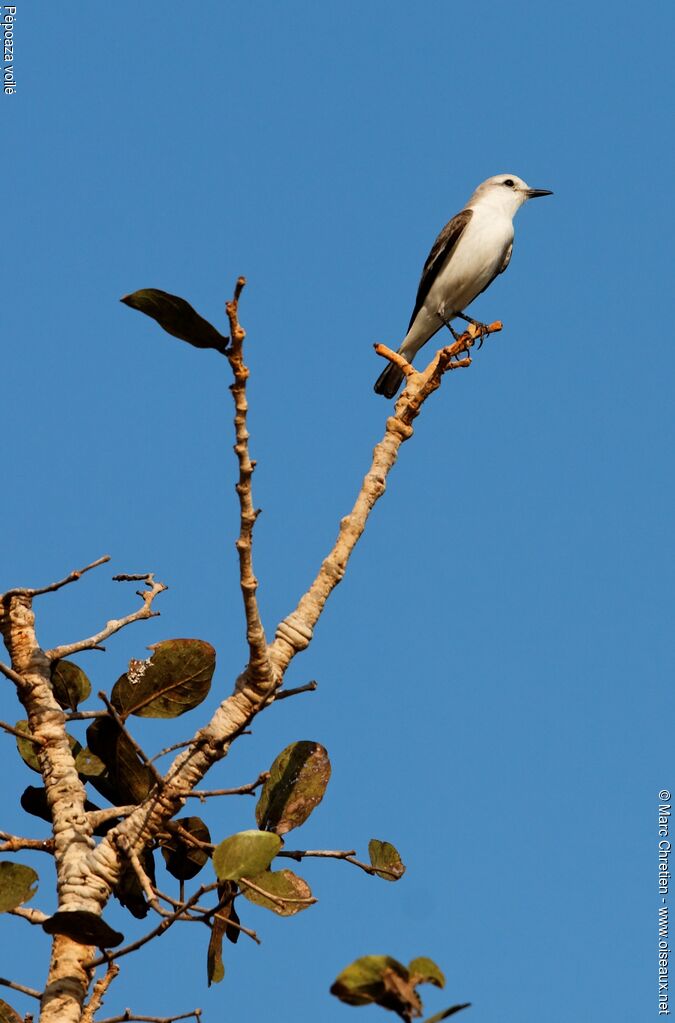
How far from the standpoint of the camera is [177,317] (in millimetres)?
3008

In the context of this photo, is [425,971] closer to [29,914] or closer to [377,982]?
[377,982]

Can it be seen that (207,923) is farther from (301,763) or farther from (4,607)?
(4,607)

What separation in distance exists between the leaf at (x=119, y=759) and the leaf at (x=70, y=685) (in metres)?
0.13

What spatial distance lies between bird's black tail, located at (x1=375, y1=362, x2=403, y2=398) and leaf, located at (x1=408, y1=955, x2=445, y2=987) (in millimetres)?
8656

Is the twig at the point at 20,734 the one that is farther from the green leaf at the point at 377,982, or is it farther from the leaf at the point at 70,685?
the green leaf at the point at 377,982

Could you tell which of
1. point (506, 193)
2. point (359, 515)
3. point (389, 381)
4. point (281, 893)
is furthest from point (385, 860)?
point (506, 193)

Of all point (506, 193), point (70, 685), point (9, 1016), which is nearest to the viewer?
point (9, 1016)

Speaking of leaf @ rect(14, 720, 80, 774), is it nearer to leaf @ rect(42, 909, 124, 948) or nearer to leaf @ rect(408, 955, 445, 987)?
leaf @ rect(42, 909, 124, 948)

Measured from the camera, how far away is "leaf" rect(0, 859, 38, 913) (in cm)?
318

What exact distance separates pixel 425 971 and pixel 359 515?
1.82 m

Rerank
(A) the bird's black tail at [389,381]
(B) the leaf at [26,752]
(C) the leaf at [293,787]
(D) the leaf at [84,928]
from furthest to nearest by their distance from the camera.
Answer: (A) the bird's black tail at [389,381], (B) the leaf at [26,752], (C) the leaf at [293,787], (D) the leaf at [84,928]

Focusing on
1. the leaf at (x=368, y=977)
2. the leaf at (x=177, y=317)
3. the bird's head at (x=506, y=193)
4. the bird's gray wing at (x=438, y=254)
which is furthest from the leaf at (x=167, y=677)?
the bird's head at (x=506, y=193)

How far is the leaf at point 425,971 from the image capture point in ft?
6.25

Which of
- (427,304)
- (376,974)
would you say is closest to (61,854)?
(376,974)
